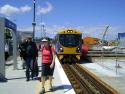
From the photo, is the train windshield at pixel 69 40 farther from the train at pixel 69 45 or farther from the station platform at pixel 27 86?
the station platform at pixel 27 86

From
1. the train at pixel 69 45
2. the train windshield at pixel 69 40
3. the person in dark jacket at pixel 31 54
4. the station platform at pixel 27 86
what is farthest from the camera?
the train windshield at pixel 69 40

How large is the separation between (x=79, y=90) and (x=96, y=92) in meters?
0.73

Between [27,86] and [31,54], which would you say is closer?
[27,86]

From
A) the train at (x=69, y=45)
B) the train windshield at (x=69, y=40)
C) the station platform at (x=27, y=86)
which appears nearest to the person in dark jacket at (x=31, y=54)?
the station platform at (x=27, y=86)

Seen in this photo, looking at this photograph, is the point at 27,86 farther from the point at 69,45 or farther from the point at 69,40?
the point at 69,40

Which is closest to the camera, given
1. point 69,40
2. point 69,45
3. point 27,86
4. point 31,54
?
point 27,86

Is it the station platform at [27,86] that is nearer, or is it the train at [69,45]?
the station platform at [27,86]

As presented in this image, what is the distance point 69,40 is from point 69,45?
0.57 meters

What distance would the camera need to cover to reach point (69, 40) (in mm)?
31500

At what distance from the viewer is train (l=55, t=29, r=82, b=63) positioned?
1219 inches

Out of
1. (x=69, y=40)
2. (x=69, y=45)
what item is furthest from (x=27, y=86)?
(x=69, y=40)

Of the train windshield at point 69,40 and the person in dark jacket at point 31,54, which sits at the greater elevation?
the train windshield at point 69,40

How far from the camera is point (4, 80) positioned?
15438 mm

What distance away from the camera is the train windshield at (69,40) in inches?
1231
